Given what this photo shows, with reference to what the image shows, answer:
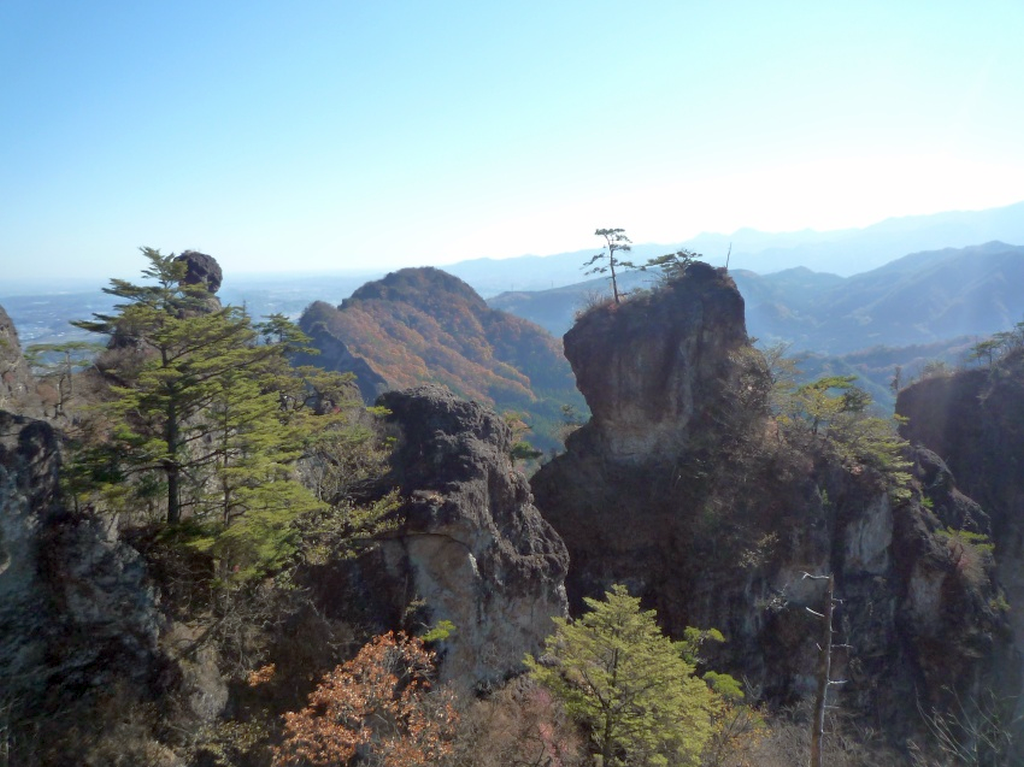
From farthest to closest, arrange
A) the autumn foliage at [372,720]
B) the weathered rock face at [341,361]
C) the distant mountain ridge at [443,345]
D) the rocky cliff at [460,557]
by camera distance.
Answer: the distant mountain ridge at [443,345] → the weathered rock face at [341,361] → the rocky cliff at [460,557] → the autumn foliage at [372,720]

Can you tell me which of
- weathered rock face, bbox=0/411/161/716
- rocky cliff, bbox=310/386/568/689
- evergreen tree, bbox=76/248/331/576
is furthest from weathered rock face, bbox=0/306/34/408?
rocky cliff, bbox=310/386/568/689

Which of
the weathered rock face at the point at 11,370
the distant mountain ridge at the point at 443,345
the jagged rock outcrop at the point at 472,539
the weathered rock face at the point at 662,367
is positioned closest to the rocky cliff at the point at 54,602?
the weathered rock face at the point at 11,370

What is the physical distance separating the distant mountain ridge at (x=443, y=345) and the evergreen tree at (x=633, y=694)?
2124 inches

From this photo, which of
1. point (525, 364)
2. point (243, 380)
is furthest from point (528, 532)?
point (525, 364)

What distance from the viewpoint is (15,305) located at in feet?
170

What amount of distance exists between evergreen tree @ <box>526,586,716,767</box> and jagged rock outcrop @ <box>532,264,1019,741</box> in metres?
12.3

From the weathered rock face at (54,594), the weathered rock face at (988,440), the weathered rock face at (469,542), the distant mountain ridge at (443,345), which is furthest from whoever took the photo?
the distant mountain ridge at (443,345)

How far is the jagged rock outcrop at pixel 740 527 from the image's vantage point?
26.1m

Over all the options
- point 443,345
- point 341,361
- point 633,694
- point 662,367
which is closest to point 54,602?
point 633,694

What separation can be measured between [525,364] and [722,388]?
74.6 m

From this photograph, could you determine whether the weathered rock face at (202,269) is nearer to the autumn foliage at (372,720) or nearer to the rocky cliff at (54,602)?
the rocky cliff at (54,602)

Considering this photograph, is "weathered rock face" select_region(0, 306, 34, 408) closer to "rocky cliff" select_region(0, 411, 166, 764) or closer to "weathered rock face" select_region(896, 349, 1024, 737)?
"rocky cliff" select_region(0, 411, 166, 764)

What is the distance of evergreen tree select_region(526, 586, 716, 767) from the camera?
13.2 m

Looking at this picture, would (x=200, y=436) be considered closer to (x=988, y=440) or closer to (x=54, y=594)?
(x=54, y=594)
